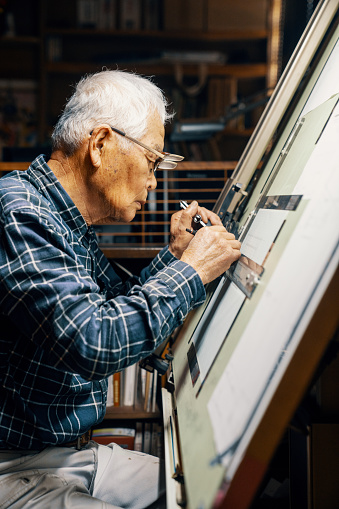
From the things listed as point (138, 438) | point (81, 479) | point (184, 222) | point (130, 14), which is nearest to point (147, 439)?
point (138, 438)

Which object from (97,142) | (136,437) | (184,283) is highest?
(97,142)

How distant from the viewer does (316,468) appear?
2.03 ft

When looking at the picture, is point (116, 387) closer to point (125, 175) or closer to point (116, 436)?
point (116, 436)

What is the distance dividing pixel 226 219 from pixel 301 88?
1.12ft

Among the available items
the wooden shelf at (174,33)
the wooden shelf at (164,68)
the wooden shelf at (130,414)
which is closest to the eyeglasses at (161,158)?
the wooden shelf at (130,414)

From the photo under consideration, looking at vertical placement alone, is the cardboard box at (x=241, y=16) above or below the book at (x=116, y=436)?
above

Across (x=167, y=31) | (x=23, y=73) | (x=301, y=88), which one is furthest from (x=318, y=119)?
(x=23, y=73)

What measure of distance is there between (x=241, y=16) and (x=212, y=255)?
2794 millimetres

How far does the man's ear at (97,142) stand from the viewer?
936 mm

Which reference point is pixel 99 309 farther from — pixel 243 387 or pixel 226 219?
pixel 226 219

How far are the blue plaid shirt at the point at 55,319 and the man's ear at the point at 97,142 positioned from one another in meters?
0.09

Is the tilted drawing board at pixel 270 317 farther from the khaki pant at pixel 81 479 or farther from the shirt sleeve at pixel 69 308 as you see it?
the khaki pant at pixel 81 479

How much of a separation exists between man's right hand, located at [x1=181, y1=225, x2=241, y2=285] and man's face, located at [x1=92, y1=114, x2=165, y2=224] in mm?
224

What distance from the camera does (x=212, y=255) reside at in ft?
2.80
